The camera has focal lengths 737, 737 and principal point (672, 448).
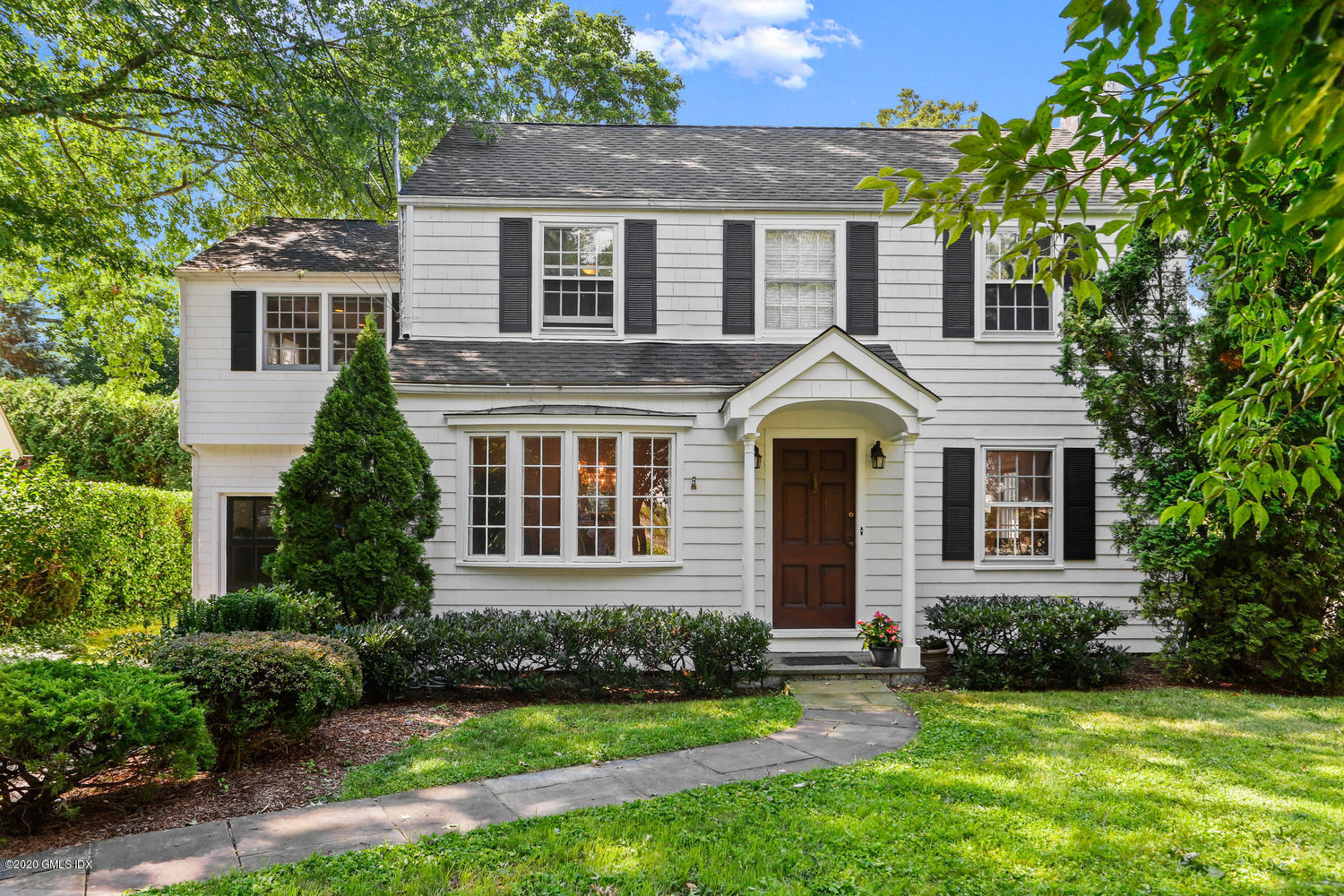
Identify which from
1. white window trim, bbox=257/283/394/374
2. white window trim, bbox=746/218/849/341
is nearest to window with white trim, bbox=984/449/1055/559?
white window trim, bbox=746/218/849/341

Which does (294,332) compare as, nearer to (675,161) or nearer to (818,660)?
(675,161)

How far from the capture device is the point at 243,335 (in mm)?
10289

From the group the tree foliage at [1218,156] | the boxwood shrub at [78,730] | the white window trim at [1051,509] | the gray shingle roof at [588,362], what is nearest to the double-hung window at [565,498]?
the gray shingle roof at [588,362]

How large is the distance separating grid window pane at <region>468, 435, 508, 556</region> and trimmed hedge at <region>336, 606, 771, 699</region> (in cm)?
141

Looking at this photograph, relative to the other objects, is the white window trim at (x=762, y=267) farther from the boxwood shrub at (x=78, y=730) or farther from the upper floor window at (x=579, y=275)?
the boxwood shrub at (x=78, y=730)

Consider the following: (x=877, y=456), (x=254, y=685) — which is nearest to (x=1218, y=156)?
(x=254, y=685)

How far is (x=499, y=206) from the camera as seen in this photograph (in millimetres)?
9109

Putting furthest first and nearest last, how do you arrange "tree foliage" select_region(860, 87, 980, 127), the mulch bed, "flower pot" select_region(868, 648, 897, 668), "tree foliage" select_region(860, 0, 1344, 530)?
"tree foliage" select_region(860, 87, 980, 127) < "flower pot" select_region(868, 648, 897, 668) < the mulch bed < "tree foliage" select_region(860, 0, 1344, 530)

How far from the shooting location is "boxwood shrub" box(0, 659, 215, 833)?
374cm

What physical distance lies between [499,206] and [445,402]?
2569mm

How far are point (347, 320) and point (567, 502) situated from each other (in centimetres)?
469

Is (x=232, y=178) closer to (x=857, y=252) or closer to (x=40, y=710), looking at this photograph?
(x=857, y=252)

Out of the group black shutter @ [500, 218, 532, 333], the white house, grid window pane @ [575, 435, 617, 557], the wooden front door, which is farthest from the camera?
black shutter @ [500, 218, 532, 333]

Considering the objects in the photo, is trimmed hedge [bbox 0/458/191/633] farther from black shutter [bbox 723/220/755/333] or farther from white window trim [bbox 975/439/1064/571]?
white window trim [bbox 975/439/1064/571]
